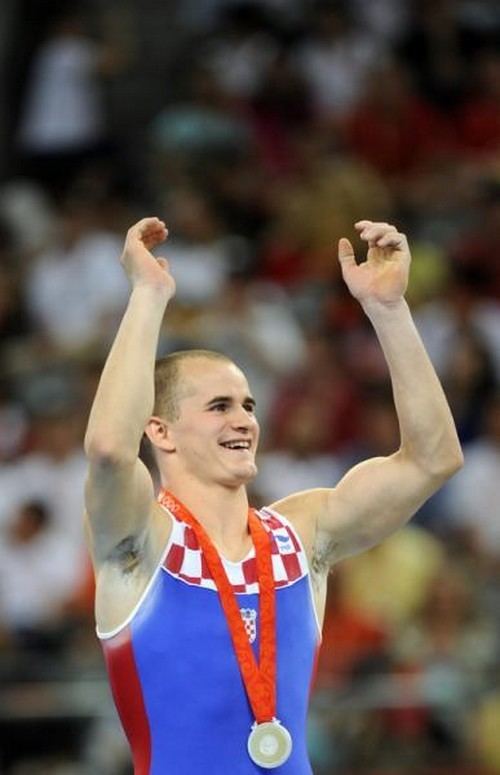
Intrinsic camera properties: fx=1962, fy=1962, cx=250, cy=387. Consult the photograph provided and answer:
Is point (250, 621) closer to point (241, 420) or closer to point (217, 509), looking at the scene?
point (217, 509)

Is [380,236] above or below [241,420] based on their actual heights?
above

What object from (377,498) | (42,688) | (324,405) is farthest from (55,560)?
(377,498)

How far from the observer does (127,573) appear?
5.94m

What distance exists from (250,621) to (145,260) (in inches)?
45.0

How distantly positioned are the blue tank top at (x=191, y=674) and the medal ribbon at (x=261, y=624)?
2 centimetres

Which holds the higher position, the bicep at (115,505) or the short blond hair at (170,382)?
the short blond hair at (170,382)

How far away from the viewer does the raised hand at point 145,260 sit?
5914 mm

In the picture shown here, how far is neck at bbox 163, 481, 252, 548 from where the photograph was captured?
6.19 metres

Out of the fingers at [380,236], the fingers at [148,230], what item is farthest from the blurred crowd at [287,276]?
the fingers at [148,230]

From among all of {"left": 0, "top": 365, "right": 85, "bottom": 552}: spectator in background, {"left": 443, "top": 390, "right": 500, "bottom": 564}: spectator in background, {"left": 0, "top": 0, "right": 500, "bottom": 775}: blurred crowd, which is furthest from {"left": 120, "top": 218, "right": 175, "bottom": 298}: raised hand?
{"left": 0, "top": 365, "right": 85, "bottom": 552}: spectator in background

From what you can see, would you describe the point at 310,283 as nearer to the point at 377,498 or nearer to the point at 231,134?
the point at 231,134

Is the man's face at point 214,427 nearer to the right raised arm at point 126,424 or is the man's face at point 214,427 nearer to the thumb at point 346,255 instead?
the right raised arm at point 126,424

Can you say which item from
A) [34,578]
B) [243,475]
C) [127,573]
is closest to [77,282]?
[34,578]

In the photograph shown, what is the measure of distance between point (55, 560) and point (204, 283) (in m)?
2.47
